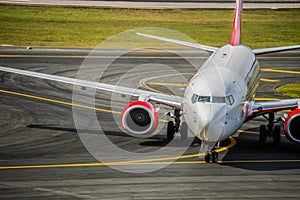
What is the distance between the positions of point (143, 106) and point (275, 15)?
216ft

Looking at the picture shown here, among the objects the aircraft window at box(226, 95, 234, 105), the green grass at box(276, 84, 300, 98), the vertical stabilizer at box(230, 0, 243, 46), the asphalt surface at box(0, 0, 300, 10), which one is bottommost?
the aircraft window at box(226, 95, 234, 105)

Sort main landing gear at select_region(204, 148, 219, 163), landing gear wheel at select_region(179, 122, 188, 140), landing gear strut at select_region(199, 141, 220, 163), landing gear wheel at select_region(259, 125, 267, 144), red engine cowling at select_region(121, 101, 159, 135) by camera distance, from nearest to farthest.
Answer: landing gear strut at select_region(199, 141, 220, 163) → main landing gear at select_region(204, 148, 219, 163) → red engine cowling at select_region(121, 101, 159, 135) → landing gear wheel at select_region(179, 122, 188, 140) → landing gear wheel at select_region(259, 125, 267, 144)

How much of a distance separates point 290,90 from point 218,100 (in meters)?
26.1

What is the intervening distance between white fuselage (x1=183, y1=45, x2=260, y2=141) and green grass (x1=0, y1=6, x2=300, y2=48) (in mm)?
→ 41477

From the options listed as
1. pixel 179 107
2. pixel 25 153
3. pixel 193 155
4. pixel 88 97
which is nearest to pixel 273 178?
pixel 193 155

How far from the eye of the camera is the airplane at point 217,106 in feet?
121

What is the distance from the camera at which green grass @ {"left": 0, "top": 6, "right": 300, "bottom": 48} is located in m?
85.1

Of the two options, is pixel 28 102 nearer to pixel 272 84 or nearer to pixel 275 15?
pixel 272 84

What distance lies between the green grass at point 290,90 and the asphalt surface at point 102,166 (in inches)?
39.3

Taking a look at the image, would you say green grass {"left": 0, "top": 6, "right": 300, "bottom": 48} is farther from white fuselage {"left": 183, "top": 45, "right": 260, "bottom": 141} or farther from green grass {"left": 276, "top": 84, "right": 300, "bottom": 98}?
white fuselage {"left": 183, "top": 45, "right": 260, "bottom": 141}

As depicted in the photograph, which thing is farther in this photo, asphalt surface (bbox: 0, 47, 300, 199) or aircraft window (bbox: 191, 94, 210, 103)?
aircraft window (bbox: 191, 94, 210, 103)

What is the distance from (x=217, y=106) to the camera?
36656mm

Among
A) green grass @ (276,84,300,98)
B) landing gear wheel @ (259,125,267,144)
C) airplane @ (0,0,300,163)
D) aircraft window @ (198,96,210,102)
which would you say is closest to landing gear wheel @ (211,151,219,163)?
airplane @ (0,0,300,163)

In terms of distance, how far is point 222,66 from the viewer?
41812 mm
